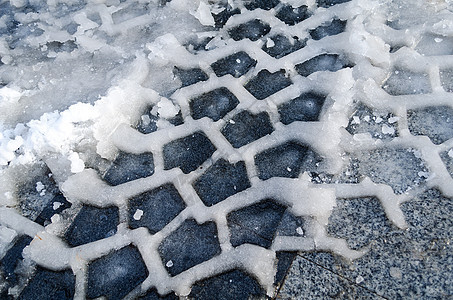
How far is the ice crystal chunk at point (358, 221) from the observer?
1700 mm

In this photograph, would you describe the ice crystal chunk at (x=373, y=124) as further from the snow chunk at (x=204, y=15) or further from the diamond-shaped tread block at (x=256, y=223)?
the snow chunk at (x=204, y=15)

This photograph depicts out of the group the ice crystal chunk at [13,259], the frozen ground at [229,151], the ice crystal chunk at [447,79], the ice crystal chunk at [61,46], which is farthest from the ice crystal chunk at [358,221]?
the ice crystal chunk at [61,46]

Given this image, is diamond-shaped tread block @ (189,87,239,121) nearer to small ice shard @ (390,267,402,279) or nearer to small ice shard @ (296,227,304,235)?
small ice shard @ (296,227,304,235)

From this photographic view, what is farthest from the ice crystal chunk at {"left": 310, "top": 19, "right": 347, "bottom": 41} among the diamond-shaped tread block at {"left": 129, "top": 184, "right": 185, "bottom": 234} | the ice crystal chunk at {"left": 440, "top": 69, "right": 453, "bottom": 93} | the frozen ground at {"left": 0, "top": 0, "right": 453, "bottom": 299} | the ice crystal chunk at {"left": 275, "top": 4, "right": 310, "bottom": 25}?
the diamond-shaped tread block at {"left": 129, "top": 184, "right": 185, "bottom": 234}

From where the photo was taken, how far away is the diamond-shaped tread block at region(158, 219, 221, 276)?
1701 mm

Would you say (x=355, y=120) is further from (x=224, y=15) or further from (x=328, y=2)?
(x=224, y=15)

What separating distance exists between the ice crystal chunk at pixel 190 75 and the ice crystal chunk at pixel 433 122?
3.33ft

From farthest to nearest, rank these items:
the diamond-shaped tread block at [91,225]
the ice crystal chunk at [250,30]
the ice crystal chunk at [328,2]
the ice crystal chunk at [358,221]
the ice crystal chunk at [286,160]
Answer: the ice crystal chunk at [328,2] < the ice crystal chunk at [250,30] < the ice crystal chunk at [286,160] < the diamond-shaped tread block at [91,225] < the ice crystal chunk at [358,221]

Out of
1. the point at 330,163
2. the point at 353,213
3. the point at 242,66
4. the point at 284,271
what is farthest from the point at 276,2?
the point at 284,271

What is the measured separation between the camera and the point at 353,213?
5.79 feet

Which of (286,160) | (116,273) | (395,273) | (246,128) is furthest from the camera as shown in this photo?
(246,128)

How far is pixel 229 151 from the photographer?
6.43ft

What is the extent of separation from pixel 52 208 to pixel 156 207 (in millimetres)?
450

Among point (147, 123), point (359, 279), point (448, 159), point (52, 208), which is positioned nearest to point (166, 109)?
point (147, 123)
